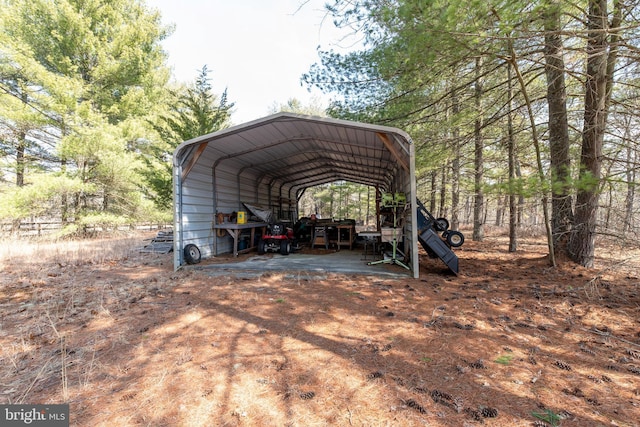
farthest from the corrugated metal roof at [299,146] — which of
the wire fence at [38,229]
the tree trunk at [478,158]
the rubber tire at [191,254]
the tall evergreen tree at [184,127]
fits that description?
the wire fence at [38,229]

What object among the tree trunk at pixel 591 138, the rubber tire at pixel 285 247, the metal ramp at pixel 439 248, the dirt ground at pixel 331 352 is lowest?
the dirt ground at pixel 331 352

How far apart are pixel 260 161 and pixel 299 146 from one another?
1.77m

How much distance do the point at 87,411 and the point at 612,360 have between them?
161 inches

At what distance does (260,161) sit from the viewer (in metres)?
9.16

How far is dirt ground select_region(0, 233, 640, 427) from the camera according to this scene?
1.68 m

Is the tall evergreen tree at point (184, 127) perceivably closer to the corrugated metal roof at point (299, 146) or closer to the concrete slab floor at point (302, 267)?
the corrugated metal roof at point (299, 146)

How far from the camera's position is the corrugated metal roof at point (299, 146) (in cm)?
556

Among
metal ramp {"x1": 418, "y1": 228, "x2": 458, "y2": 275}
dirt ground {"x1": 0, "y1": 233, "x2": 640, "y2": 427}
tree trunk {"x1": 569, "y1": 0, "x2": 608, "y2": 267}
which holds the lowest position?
dirt ground {"x1": 0, "y1": 233, "x2": 640, "y2": 427}

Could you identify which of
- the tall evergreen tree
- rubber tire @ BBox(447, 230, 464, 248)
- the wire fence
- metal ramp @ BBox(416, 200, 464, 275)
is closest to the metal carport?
metal ramp @ BBox(416, 200, 464, 275)

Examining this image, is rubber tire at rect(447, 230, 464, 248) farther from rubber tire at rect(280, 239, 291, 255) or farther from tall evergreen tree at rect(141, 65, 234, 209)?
tall evergreen tree at rect(141, 65, 234, 209)

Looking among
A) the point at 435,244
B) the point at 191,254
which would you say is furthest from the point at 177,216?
the point at 435,244

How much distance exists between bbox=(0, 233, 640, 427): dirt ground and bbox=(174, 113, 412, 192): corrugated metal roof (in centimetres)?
310

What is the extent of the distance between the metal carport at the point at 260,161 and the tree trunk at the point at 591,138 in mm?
2593

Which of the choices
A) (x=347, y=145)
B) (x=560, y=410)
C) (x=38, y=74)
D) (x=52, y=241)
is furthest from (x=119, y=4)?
(x=560, y=410)
